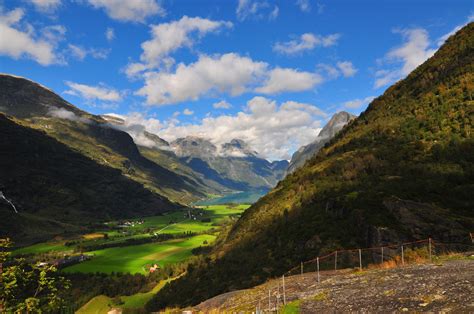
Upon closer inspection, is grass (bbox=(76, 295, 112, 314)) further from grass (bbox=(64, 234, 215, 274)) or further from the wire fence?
the wire fence

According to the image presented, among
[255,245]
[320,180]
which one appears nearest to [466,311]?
[255,245]

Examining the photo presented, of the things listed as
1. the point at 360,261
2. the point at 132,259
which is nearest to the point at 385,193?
the point at 360,261

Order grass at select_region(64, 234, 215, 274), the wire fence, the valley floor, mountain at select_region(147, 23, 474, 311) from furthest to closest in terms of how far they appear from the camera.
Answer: grass at select_region(64, 234, 215, 274) < mountain at select_region(147, 23, 474, 311) < the wire fence < the valley floor

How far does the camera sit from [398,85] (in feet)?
336

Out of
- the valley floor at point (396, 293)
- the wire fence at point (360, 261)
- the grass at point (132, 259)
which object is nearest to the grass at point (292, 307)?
the valley floor at point (396, 293)

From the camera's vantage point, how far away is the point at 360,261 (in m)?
25.6

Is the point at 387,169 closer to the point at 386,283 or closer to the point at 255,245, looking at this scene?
the point at 255,245

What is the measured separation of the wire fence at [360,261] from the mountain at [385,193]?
6018mm

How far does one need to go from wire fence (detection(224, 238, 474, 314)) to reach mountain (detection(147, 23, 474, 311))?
237 inches

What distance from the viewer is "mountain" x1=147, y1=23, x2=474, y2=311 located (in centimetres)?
4191

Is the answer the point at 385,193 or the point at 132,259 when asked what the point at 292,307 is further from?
the point at 132,259

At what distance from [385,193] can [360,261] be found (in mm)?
25590

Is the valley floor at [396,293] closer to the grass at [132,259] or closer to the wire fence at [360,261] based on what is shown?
the wire fence at [360,261]

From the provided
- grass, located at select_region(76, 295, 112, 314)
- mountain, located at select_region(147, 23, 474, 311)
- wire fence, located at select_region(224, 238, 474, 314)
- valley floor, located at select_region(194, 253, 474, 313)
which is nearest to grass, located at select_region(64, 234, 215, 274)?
grass, located at select_region(76, 295, 112, 314)
